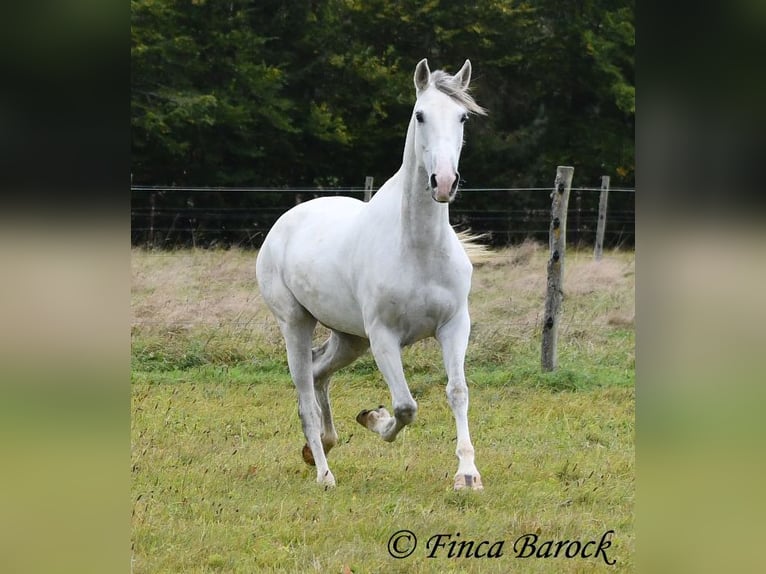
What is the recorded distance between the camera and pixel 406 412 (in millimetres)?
4660

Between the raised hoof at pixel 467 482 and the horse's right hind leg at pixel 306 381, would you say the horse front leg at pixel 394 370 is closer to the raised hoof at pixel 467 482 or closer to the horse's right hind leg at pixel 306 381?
the raised hoof at pixel 467 482

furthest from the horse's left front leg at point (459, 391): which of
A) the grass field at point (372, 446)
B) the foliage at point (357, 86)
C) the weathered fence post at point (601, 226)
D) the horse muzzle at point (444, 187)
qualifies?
the foliage at point (357, 86)

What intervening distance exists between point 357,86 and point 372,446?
48.9ft

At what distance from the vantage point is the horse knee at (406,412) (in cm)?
465

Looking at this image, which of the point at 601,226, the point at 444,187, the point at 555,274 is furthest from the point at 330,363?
the point at 601,226

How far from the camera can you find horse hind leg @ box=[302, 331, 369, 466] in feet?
18.0

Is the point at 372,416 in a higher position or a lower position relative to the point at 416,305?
lower

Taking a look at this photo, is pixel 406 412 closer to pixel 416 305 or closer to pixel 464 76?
pixel 416 305

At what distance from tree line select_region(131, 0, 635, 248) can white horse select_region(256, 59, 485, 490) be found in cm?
1368

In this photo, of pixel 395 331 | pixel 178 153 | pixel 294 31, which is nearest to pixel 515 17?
pixel 294 31

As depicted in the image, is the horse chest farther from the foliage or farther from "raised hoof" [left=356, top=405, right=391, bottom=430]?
the foliage
